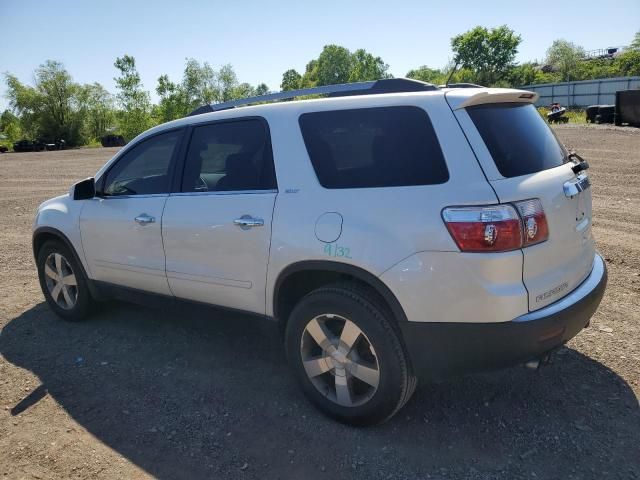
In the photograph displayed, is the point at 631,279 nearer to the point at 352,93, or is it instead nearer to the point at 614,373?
the point at 614,373

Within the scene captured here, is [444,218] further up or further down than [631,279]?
further up

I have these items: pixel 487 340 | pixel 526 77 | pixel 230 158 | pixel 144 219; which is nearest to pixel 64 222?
pixel 144 219

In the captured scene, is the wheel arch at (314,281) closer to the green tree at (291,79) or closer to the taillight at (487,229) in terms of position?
the taillight at (487,229)

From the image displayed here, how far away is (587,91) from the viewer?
50.0m

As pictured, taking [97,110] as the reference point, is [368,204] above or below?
below

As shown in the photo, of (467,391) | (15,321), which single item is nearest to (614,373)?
(467,391)

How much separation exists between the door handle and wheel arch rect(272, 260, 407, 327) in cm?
124

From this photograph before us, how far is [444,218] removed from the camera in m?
2.43

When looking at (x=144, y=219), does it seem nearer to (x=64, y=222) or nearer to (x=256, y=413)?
(x=64, y=222)

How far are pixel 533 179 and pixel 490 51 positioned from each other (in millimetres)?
98916

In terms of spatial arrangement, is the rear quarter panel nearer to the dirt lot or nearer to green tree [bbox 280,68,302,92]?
the dirt lot

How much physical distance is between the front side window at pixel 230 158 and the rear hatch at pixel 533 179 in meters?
1.22

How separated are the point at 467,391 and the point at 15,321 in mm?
4197

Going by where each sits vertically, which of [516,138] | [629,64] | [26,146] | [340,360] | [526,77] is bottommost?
[340,360]
